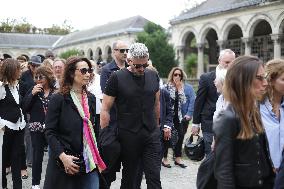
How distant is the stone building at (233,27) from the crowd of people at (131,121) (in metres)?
23.1

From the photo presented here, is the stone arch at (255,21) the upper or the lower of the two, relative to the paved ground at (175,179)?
upper

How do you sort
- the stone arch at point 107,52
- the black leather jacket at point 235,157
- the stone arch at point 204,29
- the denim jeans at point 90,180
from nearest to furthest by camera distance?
1. the black leather jacket at point 235,157
2. the denim jeans at point 90,180
3. the stone arch at point 204,29
4. the stone arch at point 107,52

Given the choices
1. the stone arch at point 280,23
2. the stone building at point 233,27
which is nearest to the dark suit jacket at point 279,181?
the stone building at point 233,27

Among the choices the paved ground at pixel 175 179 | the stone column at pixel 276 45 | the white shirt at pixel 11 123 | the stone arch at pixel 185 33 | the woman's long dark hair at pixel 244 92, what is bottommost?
the paved ground at pixel 175 179

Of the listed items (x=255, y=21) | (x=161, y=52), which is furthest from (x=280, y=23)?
(x=161, y=52)

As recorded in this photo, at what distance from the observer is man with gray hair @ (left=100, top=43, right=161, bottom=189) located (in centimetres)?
504

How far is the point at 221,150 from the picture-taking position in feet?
9.89

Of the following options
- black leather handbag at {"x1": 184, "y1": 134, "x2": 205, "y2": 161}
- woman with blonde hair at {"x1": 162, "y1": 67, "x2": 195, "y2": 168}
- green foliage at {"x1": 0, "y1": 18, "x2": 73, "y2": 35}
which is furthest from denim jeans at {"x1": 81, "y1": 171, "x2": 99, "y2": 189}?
green foliage at {"x1": 0, "y1": 18, "x2": 73, "y2": 35}

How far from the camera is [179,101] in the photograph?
9047mm

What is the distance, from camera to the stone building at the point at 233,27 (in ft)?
96.3

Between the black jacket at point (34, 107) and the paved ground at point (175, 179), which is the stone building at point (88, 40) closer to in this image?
the paved ground at point (175, 179)

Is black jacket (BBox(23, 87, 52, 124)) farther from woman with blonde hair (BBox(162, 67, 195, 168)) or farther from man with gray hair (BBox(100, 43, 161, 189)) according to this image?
woman with blonde hair (BBox(162, 67, 195, 168))

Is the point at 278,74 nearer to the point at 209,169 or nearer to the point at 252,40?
the point at 209,169

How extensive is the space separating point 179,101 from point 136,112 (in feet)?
13.4
